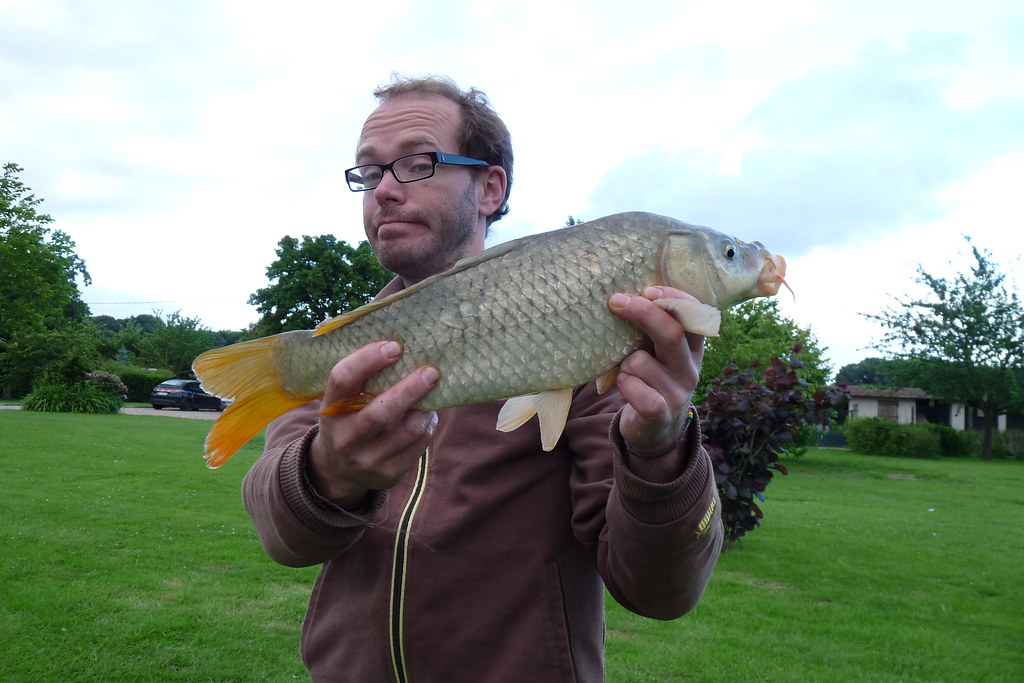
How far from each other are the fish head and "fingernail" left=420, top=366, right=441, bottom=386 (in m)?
0.57

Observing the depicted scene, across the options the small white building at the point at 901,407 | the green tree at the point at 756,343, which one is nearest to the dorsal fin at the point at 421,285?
the green tree at the point at 756,343

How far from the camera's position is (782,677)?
5.34 meters

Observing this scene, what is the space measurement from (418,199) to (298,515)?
40.7 inches

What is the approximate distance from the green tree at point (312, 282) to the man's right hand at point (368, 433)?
92.3ft

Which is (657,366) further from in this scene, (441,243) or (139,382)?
(139,382)

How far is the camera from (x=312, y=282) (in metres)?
30.8

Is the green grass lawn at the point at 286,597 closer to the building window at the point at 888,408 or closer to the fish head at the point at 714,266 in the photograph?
the fish head at the point at 714,266

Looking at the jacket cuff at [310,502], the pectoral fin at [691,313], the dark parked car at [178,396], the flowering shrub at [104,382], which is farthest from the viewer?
the dark parked car at [178,396]

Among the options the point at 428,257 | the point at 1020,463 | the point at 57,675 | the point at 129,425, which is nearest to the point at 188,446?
the point at 129,425

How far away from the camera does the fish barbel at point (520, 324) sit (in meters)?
1.72

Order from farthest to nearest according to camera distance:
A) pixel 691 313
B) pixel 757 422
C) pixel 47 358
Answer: pixel 47 358
pixel 757 422
pixel 691 313

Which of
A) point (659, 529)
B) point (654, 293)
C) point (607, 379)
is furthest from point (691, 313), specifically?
point (659, 529)

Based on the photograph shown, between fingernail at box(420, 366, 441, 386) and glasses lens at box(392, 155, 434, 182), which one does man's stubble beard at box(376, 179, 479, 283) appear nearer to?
glasses lens at box(392, 155, 434, 182)

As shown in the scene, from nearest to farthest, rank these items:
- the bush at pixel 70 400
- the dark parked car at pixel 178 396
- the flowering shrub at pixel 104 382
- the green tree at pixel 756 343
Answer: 1. the green tree at pixel 756 343
2. the bush at pixel 70 400
3. the flowering shrub at pixel 104 382
4. the dark parked car at pixel 178 396
